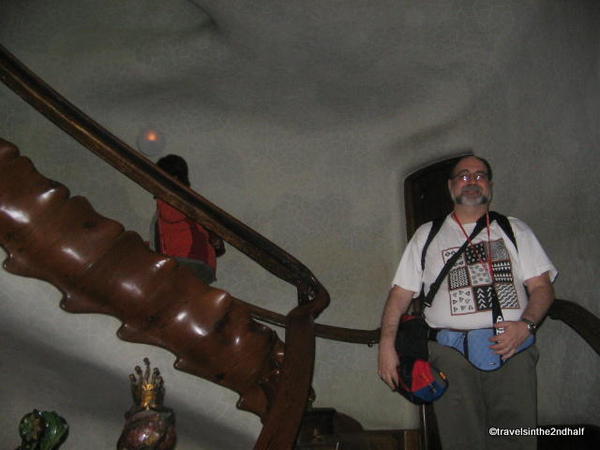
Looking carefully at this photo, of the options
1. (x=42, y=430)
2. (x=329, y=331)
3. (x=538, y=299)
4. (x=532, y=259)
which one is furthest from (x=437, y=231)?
(x=42, y=430)

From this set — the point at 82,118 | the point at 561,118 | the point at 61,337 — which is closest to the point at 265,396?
the point at 61,337

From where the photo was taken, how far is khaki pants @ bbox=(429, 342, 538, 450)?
1.86 meters

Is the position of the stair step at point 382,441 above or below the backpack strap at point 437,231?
below

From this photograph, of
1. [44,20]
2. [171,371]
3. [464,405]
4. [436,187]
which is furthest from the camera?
[436,187]

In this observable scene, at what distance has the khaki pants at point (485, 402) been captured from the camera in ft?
6.12

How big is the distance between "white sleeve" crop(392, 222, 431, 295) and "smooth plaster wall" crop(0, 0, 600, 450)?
901mm

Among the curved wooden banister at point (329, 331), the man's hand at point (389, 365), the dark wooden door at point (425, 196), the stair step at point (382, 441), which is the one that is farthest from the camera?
the dark wooden door at point (425, 196)

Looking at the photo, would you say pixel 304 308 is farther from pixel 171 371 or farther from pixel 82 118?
pixel 82 118

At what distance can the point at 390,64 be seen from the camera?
391 cm

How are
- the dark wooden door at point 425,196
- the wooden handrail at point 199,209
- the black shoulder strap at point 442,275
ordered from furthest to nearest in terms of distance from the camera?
the dark wooden door at point 425,196
the black shoulder strap at point 442,275
the wooden handrail at point 199,209

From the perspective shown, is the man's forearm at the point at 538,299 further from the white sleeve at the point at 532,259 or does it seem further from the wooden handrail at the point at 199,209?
the wooden handrail at the point at 199,209

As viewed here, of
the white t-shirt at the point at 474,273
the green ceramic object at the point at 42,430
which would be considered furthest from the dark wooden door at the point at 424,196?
the green ceramic object at the point at 42,430

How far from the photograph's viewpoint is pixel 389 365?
2000 mm

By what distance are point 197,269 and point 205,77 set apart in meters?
2.29
